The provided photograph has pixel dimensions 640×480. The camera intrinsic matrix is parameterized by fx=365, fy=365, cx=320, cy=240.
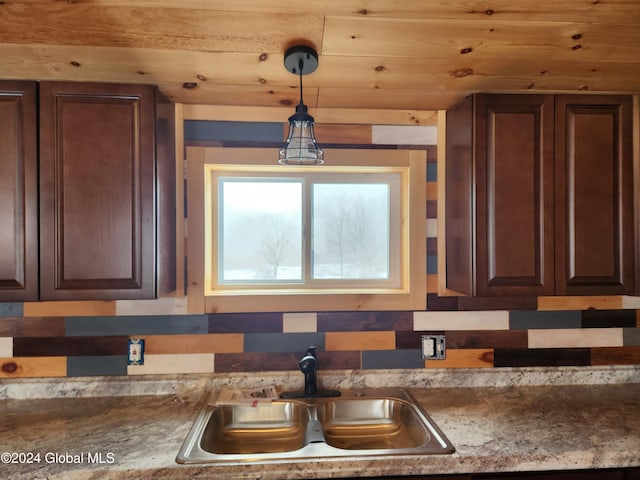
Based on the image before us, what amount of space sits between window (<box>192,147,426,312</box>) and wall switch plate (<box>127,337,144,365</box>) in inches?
14.8

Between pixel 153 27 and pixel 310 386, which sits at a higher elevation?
pixel 153 27

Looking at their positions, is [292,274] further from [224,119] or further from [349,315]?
[224,119]

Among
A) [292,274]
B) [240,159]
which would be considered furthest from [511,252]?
[240,159]

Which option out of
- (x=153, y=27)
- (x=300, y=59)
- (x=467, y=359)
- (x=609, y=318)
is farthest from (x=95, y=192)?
(x=609, y=318)

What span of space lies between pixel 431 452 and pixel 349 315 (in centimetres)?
68

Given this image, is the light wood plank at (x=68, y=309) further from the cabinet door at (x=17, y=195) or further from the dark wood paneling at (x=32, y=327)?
the cabinet door at (x=17, y=195)

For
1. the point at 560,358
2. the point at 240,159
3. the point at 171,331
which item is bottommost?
the point at 560,358

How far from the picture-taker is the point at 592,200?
1.46 meters

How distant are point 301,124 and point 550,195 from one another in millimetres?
1024

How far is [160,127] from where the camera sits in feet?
4.71

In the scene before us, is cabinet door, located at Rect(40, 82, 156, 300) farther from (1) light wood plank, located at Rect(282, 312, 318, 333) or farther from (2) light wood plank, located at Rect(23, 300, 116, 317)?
(1) light wood plank, located at Rect(282, 312, 318, 333)

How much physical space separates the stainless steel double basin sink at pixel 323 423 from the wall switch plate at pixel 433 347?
0.67 ft

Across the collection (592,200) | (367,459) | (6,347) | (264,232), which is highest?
(592,200)

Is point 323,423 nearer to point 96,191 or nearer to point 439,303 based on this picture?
point 439,303
